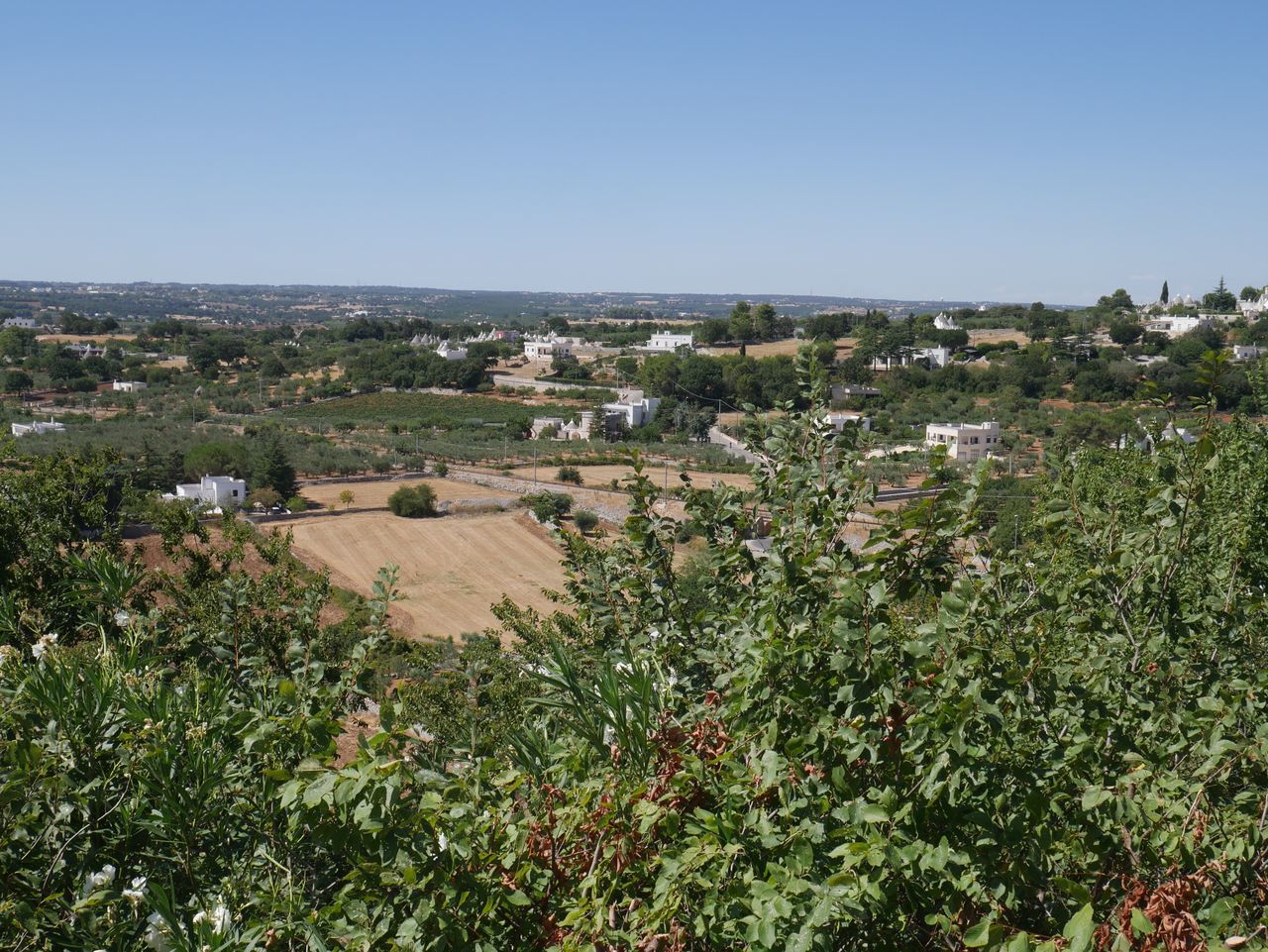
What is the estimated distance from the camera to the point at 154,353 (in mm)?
92312

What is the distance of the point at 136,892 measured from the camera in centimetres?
223

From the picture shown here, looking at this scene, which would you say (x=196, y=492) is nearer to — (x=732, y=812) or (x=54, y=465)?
(x=54, y=465)

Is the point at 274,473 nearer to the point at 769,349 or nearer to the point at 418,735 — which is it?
the point at 418,735

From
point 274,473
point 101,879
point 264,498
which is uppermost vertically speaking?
point 101,879

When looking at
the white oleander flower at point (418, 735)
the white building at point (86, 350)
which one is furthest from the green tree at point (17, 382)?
the white oleander flower at point (418, 735)

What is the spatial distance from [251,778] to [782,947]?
1372mm

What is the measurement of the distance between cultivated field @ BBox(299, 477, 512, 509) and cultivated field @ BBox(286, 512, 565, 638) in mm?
2155

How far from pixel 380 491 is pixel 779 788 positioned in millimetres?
38751

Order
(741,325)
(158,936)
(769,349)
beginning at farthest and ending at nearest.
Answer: (741,325) < (769,349) < (158,936)

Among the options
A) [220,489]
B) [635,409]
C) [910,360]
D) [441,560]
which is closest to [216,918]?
[441,560]

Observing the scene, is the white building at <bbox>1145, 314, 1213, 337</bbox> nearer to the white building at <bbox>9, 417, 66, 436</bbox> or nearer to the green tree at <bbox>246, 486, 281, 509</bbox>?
the green tree at <bbox>246, 486, 281, 509</bbox>

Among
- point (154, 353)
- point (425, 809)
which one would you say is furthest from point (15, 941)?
point (154, 353)

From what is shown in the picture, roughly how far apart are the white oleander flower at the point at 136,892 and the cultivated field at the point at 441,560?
801 inches

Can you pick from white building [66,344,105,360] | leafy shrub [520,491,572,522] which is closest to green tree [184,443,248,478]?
leafy shrub [520,491,572,522]
